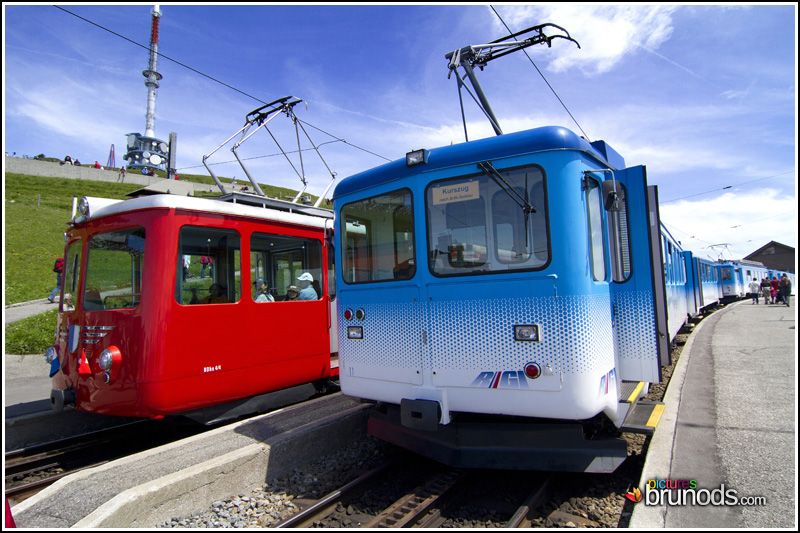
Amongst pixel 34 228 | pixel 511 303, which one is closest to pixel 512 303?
pixel 511 303

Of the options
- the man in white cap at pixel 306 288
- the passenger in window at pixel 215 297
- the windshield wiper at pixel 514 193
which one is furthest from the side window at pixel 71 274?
the windshield wiper at pixel 514 193

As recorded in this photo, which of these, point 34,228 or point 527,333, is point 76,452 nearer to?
point 527,333

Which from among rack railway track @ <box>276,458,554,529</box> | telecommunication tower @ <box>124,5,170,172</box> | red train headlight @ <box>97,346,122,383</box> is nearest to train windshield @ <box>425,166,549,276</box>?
rack railway track @ <box>276,458,554,529</box>

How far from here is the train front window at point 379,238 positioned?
173 inches

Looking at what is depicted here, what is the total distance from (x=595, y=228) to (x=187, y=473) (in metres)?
3.88

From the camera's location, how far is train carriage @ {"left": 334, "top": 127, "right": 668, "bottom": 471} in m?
3.62

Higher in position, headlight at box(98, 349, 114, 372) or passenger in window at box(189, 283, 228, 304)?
passenger in window at box(189, 283, 228, 304)

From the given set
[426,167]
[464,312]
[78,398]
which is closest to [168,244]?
[78,398]

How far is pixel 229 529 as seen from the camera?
338 cm

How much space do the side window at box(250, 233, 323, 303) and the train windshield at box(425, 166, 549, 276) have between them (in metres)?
2.87

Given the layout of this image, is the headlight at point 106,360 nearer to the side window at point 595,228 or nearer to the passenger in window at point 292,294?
the passenger in window at point 292,294

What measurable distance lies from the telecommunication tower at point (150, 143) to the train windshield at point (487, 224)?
227 feet

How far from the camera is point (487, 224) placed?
3.96 metres

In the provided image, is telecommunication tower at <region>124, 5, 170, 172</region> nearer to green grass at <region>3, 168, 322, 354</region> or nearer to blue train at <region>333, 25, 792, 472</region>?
green grass at <region>3, 168, 322, 354</region>
